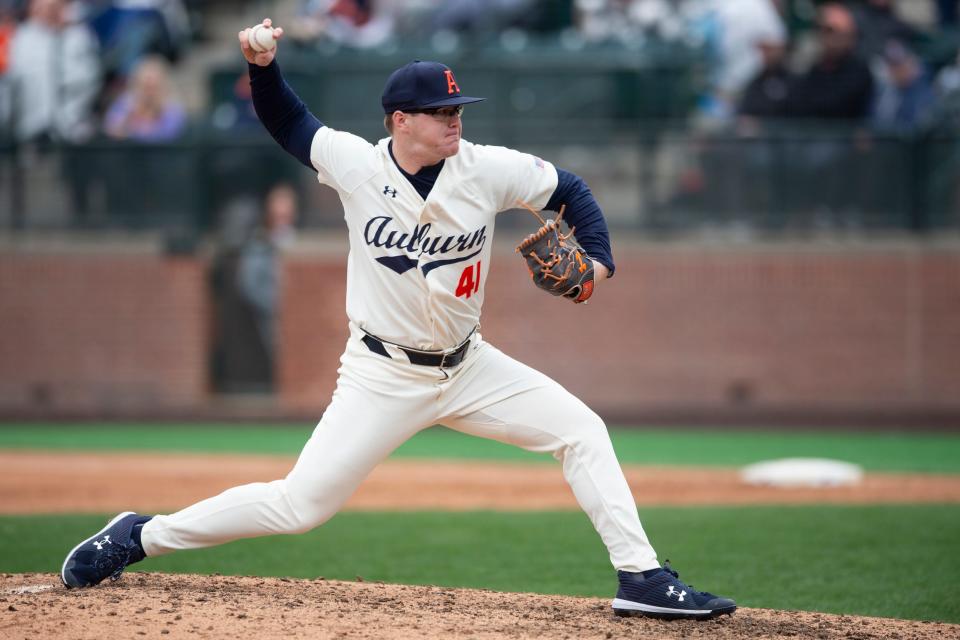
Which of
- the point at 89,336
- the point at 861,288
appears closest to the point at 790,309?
the point at 861,288

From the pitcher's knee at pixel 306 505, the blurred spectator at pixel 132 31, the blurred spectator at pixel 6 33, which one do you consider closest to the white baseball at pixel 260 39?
the pitcher's knee at pixel 306 505

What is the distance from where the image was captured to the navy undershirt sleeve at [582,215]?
194 inches

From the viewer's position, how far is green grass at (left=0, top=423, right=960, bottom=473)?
11.0 metres

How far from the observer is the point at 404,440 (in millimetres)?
4789

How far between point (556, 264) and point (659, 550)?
2.76 meters

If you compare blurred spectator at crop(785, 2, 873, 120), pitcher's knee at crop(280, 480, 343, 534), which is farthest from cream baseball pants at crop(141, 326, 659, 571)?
blurred spectator at crop(785, 2, 873, 120)

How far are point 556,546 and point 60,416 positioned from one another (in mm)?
8442

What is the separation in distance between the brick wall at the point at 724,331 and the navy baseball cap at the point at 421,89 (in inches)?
356

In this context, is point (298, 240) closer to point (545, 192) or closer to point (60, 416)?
point (60, 416)

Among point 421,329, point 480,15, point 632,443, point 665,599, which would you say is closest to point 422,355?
point 421,329

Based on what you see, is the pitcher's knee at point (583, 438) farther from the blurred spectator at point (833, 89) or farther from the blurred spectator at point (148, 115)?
the blurred spectator at point (148, 115)

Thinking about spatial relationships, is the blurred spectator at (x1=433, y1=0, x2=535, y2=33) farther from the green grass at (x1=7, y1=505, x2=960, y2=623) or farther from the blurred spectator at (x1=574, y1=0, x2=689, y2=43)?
the green grass at (x1=7, y1=505, x2=960, y2=623)

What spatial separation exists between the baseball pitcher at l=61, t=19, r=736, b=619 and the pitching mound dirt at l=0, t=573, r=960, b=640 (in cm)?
17

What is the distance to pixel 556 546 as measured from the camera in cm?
711
